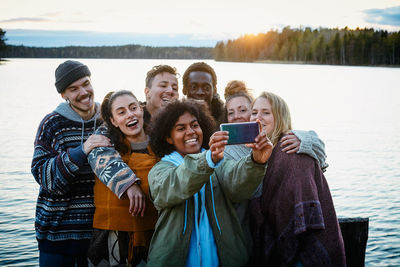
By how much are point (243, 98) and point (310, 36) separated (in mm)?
120387

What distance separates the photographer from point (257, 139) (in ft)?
8.30

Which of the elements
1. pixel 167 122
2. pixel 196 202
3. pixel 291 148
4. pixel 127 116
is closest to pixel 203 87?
pixel 127 116

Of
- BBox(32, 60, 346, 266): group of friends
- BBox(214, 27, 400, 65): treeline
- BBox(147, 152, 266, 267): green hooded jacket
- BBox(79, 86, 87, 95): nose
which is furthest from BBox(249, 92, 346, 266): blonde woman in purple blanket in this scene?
BBox(214, 27, 400, 65): treeline

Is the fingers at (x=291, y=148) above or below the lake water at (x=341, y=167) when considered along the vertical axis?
above

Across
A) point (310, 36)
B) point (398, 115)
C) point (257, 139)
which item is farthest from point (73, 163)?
point (310, 36)

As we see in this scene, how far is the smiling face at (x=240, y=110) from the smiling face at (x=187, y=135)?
4.12ft

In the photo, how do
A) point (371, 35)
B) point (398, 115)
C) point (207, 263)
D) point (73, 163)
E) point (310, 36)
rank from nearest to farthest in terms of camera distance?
point (207, 263)
point (73, 163)
point (398, 115)
point (371, 35)
point (310, 36)

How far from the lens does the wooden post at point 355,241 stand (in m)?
4.07

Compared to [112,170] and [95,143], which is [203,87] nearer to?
[95,143]

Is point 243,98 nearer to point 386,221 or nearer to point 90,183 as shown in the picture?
point 90,183

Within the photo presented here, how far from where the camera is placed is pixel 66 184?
3389 mm

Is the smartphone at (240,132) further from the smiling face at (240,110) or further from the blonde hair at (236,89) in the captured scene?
the blonde hair at (236,89)

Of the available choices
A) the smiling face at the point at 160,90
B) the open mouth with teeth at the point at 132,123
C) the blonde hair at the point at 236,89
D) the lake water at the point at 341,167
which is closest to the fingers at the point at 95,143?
the open mouth with teeth at the point at 132,123

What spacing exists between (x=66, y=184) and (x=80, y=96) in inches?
35.9
